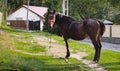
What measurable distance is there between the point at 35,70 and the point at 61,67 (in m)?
1.89

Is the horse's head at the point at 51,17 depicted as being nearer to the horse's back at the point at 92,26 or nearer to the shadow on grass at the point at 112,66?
the horse's back at the point at 92,26

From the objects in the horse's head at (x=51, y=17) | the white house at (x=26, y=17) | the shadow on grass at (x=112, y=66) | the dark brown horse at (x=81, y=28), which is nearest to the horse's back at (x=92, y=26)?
the dark brown horse at (x=81, y=28)

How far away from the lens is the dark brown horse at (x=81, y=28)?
583 inches

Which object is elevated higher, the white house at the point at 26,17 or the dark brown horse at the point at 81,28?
the dark brown horse at the point at 81,28

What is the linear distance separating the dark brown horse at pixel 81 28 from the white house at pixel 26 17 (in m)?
40.4

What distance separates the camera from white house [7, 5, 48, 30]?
57225 mm

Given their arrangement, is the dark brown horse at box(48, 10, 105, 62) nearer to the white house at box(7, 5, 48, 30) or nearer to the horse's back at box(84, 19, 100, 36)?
the horse's back at box(84, 19, 100, 36)

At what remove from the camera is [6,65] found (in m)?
11.0

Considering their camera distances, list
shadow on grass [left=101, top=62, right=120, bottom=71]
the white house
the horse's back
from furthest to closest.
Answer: the white house < the horse's back < shadow on grass [left=101, top=62, right=120, bottom=71]

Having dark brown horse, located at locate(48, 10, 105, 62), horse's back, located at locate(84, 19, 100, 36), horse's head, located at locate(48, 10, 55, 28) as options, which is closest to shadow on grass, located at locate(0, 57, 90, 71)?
dark brown horse, located at locate(48, 10, 105, 62)

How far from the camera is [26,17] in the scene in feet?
199

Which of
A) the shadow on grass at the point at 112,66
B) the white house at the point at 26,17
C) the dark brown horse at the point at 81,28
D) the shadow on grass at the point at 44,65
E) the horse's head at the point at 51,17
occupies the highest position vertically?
the horse's head at the point at 51,17

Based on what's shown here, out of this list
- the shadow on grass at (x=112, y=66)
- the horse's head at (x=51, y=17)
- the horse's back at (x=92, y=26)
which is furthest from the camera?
the horse's head at (x=51, y=17)

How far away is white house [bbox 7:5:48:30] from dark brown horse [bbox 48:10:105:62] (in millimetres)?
40352
